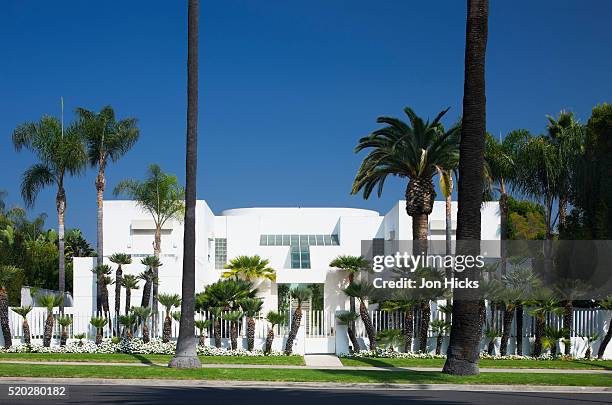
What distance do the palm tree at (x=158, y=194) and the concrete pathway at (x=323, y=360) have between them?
1368 cm

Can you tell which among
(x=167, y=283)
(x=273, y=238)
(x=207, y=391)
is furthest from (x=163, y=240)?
(x=207, y=391)

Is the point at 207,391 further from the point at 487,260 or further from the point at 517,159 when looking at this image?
the point at 517,159

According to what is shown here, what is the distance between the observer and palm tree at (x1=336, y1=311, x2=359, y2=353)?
27.0m

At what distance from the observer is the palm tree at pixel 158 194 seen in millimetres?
38781

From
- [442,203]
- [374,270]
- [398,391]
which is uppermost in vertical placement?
[442,203]

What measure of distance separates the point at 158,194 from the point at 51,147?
6627mm

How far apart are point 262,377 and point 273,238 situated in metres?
30.8

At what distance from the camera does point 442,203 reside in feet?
140

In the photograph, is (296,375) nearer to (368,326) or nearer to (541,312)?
(368,326)

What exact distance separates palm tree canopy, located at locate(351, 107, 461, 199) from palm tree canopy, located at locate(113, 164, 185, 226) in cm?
1260

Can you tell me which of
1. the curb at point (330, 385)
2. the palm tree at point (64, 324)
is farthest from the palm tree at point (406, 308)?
the palm tree at point (64, 324)

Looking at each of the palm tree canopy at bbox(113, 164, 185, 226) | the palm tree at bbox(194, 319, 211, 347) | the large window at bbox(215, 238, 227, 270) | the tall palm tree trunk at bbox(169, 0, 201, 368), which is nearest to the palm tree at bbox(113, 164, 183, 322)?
the palm tree canopy at bbox(113, 164, 185, 226)

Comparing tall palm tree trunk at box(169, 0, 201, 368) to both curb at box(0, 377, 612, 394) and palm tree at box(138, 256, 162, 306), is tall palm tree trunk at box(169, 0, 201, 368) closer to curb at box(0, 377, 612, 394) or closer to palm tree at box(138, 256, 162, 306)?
curb at box(0, 377, 612, 394)

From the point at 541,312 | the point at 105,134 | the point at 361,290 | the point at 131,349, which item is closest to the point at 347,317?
the point at 361,290
